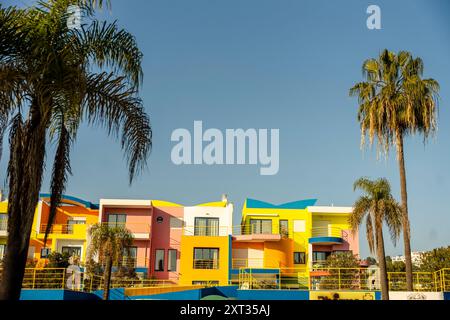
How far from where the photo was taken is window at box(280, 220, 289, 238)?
43.1 metres

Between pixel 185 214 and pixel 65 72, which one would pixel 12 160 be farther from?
pixel 185 214

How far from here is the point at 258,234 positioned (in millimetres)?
41938

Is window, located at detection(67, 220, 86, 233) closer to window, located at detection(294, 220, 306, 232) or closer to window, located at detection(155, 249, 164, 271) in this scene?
window, located at detection(155, 249, 164, 271)

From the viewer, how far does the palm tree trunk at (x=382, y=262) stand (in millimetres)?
24325

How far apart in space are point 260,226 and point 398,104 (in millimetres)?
19603

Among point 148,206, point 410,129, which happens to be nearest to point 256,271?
point 148,206

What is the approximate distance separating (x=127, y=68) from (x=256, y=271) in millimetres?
32872

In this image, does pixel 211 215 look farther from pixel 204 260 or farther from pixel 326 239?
pixel 326 239

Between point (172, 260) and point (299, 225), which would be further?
point (299, 225)

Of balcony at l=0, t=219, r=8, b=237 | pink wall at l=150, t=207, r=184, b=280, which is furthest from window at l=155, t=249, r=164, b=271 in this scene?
balcony at l=0, t=219, r=8, b=237

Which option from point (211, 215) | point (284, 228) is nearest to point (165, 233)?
point (211, 215)

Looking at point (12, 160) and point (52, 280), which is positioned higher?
point (12, 160)

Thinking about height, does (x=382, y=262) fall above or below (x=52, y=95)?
below
